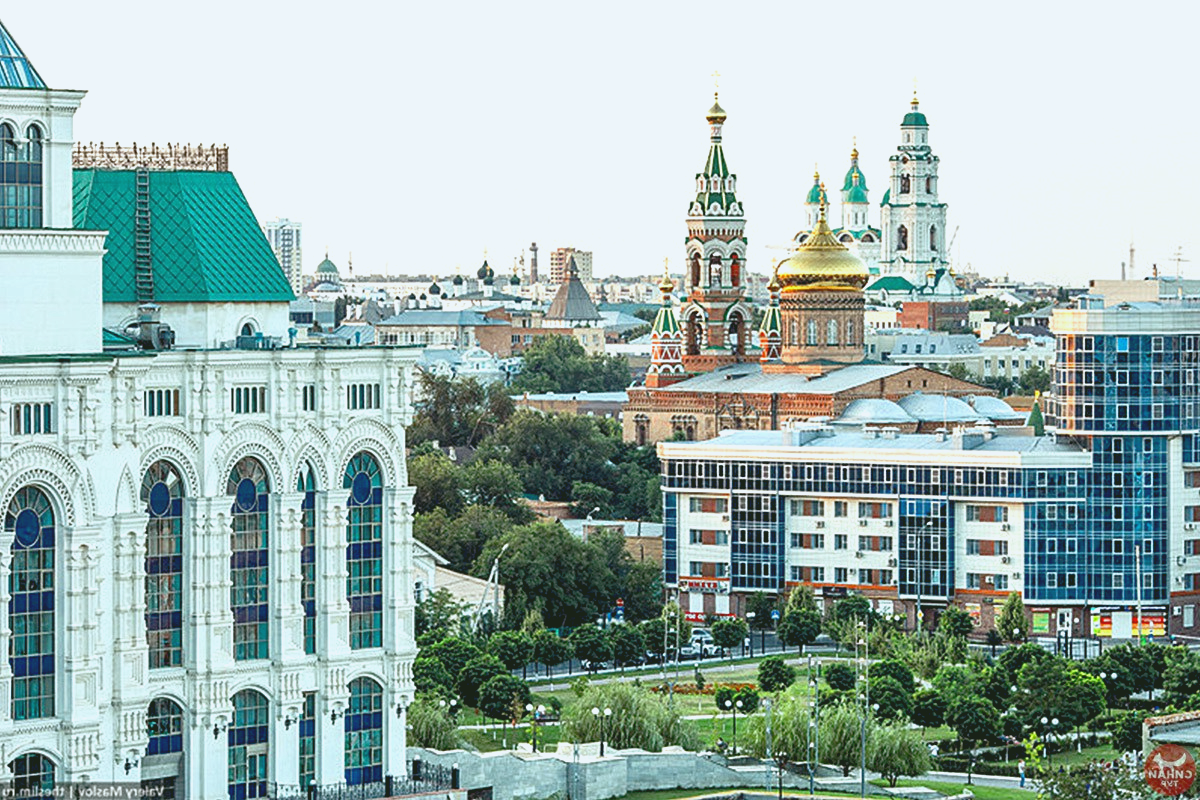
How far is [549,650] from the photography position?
100 m

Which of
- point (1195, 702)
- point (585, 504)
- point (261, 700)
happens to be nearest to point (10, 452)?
point (261, 700)

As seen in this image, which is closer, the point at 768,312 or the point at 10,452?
the point at 10,452

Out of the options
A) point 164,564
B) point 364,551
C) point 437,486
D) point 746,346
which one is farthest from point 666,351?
point 164,564

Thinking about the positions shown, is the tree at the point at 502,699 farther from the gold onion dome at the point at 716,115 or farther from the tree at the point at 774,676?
the gold onion dome at the point at 716,115

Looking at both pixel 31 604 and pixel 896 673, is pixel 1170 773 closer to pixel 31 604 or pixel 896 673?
pixel 31 604

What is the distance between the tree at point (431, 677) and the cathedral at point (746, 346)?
56.1m

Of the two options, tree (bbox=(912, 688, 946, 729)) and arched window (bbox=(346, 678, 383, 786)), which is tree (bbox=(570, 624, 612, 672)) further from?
arched window (bbox=(346, 678, 383, 786))

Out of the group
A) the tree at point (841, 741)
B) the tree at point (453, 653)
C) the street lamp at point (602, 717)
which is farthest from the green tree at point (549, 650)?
the tree at point (841, 741)

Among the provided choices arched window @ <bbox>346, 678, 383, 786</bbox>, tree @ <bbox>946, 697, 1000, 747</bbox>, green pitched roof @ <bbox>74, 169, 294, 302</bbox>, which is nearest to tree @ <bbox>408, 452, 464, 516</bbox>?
tree @ <bbox>946, 697, 1000, 747</bbox>

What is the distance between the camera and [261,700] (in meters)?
71.1

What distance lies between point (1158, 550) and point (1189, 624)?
2.83 metres

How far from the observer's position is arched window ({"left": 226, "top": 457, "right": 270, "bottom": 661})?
70.7 m

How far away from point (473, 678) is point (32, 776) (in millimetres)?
25253

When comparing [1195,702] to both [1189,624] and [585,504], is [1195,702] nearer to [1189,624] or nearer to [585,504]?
[1189,624]
